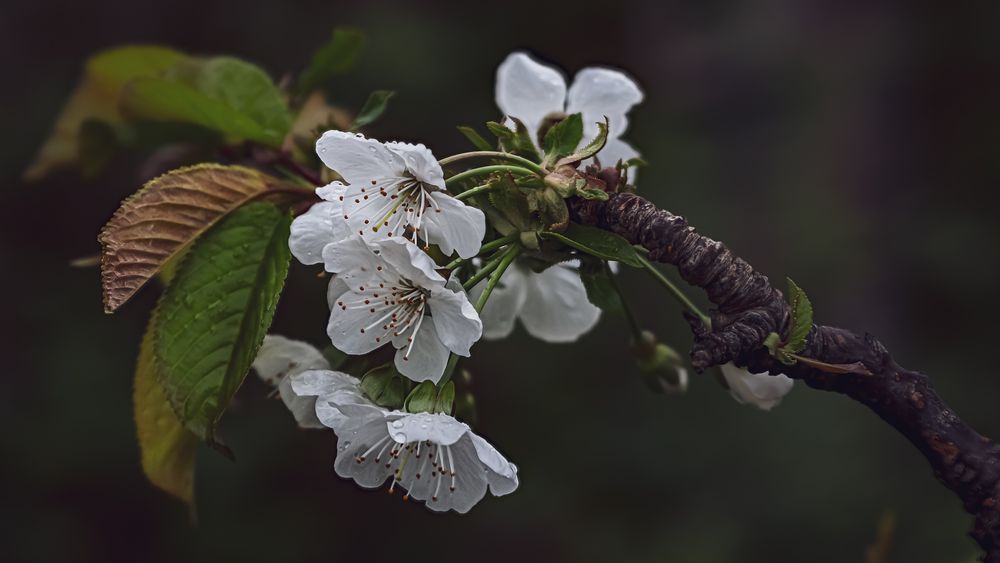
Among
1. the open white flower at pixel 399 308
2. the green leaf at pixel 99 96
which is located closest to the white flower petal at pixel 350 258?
the open white flower at pixel 399 308

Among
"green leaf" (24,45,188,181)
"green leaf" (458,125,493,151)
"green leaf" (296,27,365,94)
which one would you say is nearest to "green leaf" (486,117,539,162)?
"green leaf" (458,125,493,151)

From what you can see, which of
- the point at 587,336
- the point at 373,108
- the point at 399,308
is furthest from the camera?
the point at 587,336

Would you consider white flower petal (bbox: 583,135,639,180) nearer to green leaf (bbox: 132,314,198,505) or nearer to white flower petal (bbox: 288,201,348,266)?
white flower petal (bbox: 288,201,348,266)

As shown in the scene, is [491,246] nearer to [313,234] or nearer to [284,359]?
[313,234]

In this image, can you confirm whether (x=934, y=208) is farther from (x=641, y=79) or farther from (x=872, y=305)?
(x=641, y=79)

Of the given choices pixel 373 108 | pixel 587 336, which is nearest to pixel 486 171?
pixel 373 108

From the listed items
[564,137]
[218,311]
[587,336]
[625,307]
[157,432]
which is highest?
[564,137]

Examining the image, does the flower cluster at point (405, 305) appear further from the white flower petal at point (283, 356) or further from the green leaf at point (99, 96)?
the green leaf at point (99, 96)

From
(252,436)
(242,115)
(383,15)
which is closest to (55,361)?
(252,436)
